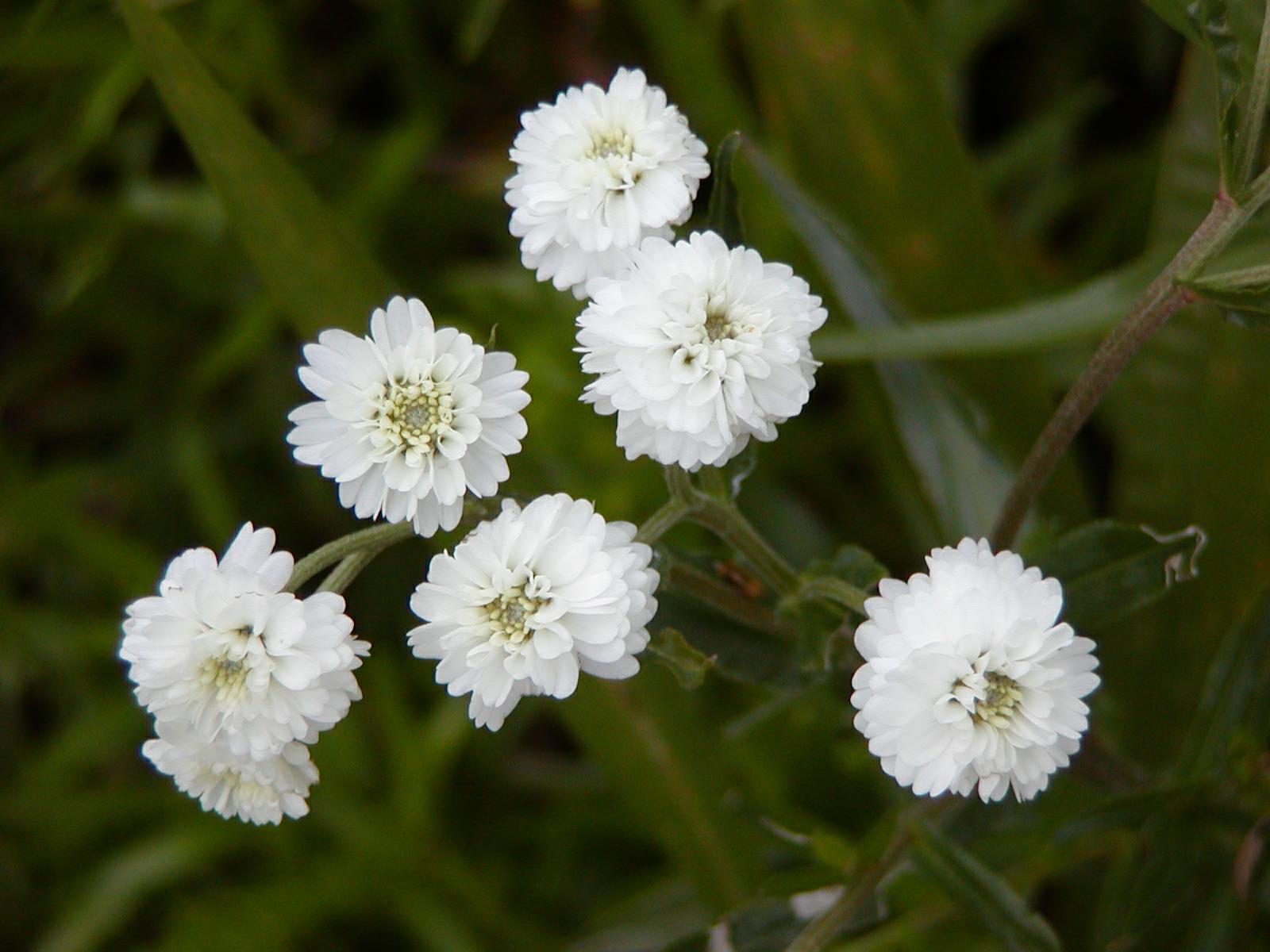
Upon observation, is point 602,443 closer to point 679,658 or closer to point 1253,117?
point 679,658

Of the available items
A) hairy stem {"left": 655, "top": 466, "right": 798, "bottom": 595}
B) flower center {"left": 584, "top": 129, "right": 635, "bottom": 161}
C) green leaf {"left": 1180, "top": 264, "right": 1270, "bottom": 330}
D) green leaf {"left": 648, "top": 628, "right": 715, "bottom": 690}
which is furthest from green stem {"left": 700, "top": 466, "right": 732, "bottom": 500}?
green leaf {"left": 1180, "top": 264, "right": 1270, "bottom": 330}

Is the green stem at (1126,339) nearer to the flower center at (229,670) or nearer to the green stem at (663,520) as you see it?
the green stem at (663,520)

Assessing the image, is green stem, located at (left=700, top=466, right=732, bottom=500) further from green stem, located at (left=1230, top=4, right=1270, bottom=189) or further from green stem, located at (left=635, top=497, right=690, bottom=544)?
green stem, located at (left=1230, top=4, right=1270, bottom=189)

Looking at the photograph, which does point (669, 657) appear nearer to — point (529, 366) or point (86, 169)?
point (529, 366)

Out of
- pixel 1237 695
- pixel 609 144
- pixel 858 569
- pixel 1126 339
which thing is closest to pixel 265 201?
pixel 609 144

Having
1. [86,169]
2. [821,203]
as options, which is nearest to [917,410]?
[821,203]

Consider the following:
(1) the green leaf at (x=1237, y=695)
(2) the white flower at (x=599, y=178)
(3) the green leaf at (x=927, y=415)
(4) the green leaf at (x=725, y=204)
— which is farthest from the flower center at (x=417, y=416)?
(1) the green leaf at (x=1237, y=695)
